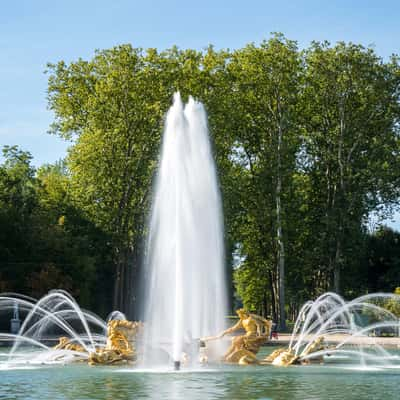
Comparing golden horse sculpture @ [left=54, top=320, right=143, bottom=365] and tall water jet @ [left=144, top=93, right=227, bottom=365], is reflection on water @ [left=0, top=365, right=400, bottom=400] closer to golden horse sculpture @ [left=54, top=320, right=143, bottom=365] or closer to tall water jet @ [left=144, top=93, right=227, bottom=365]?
golden horse sculpture @ [left=54, top=320, right=143, bottom=365]

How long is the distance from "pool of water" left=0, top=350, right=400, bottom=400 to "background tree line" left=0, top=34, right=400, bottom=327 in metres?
25.3

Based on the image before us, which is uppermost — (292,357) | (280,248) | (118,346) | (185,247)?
(280,248)

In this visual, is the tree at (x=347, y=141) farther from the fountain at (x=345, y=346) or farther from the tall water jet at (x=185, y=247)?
the tall water jet at (x=185, y=247)

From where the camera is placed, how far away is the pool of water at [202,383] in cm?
1698

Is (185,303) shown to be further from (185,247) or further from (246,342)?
(246,342)

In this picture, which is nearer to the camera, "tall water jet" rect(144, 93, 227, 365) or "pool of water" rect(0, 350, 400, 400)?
"pool of water" rect(0, 350, 400, 400)

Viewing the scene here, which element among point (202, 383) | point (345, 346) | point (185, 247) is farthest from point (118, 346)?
point (345, 346)

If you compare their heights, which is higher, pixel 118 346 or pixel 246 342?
pixel 246 342

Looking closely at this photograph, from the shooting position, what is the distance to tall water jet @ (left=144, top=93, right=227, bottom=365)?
2373cm

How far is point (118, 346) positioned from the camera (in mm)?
25312

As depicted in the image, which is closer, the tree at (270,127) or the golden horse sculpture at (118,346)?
the golden horse sculpture at (118,346)

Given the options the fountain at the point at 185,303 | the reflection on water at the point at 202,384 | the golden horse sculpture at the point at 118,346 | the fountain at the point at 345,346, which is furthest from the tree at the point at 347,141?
the reflection on water at the point at 202,384

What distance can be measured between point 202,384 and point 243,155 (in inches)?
1362

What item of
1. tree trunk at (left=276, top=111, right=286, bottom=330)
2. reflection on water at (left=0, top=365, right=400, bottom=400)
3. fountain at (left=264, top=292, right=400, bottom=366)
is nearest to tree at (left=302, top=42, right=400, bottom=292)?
tree trunk at (left=276, top=111, right=286, bottom=330)
